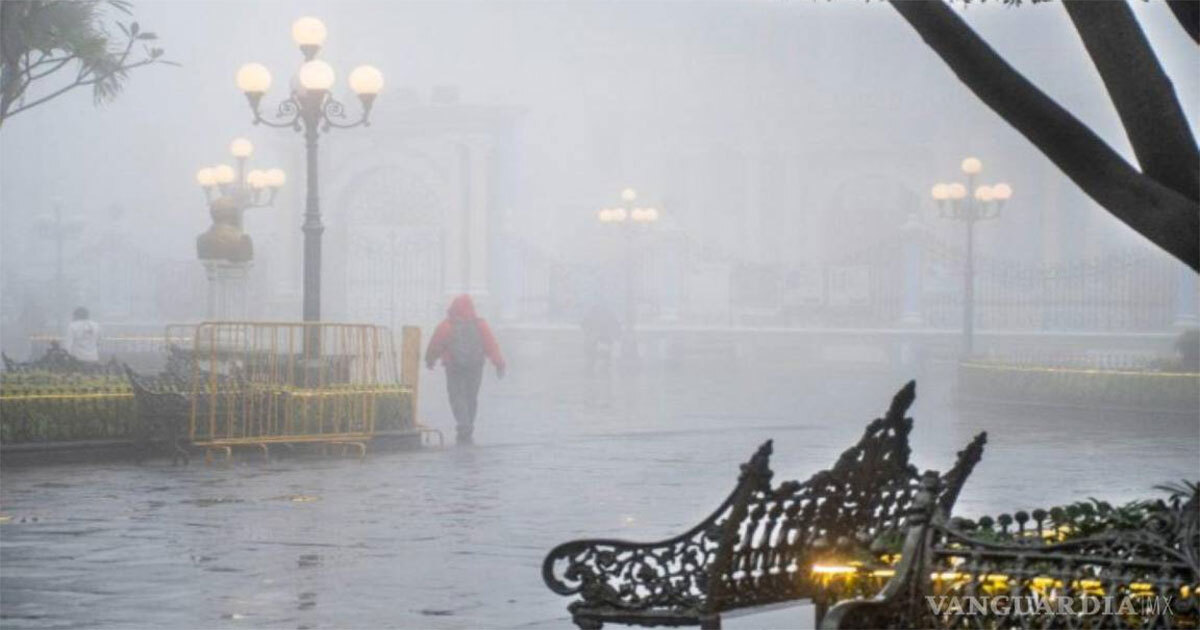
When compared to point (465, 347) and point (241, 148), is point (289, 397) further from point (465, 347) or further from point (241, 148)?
point (241, 148)

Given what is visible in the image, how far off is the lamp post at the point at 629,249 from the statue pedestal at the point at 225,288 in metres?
21.4

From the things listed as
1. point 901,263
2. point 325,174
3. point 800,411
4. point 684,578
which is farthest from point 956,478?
point 325,174

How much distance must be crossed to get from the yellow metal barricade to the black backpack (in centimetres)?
68

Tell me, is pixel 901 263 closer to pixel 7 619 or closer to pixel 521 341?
pixel 521 341

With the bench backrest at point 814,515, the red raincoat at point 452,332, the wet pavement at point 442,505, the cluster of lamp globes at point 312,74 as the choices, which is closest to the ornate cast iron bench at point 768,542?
the bench backrest at point 814,515

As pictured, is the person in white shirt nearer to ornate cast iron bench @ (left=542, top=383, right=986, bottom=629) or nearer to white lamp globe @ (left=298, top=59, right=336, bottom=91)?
white lamp globe @ (left=298, top=59, right=336, bottom=91)

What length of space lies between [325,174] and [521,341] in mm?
6884

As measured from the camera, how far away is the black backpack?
2214cm

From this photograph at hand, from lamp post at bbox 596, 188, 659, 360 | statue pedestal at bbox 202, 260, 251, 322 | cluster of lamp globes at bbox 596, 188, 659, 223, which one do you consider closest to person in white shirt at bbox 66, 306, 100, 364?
statue pedestal at bbox 202, 260, 251, 322

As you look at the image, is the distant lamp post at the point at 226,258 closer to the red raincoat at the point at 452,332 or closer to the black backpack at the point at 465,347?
the red raincoat at the point at 452,332

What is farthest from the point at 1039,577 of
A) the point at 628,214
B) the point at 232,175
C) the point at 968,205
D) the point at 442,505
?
the point at 628,214

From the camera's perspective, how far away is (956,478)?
6504mm

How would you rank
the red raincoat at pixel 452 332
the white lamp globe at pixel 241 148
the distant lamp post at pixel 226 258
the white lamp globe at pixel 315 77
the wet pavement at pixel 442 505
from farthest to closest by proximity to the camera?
the white lamp globe at pixel 241 148, the distant lamp post at pixel 226 258, the red raincoat at pixel 452 332, the white lamp globe at pixel 315 77, the wet pavement at pixel 442 505

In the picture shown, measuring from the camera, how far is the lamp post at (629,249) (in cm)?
4612
